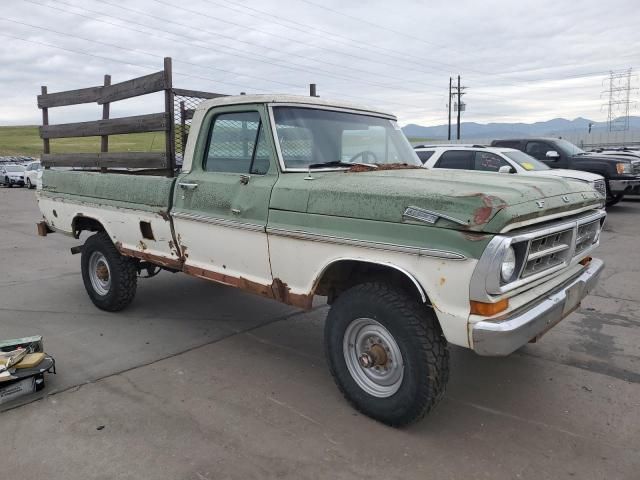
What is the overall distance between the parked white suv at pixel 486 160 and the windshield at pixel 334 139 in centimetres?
555

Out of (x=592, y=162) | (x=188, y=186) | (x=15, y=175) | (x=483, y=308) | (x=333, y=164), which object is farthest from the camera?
(x=15, y=175)

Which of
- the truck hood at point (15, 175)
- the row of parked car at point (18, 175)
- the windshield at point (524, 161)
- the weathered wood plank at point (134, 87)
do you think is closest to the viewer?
the weathered wood plank at point (134, 87)

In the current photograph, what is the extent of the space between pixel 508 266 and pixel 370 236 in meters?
0.76

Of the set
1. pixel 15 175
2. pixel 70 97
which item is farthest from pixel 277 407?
pixel 15 175

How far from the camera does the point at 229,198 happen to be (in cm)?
381

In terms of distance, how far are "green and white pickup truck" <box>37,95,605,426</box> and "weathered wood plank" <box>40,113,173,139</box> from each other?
1.71ft

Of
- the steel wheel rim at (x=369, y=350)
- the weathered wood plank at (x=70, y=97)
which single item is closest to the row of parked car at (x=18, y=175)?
the weathered wood plank at (x=70, y=97)

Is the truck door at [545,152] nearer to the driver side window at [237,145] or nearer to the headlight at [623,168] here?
the headlight at [623,168]

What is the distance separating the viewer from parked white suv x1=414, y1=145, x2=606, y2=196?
31.6 feet

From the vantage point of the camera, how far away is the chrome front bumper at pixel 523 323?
2.61 metres

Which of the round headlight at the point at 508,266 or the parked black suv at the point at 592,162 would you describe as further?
the parked black suv at the point at 592,162

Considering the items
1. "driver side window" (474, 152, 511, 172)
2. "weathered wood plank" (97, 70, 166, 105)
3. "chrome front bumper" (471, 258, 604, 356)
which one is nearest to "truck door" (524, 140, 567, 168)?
"driver side window" (474, 152, 511, 172)

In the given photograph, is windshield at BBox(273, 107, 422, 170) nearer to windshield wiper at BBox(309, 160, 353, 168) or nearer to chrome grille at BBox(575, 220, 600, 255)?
windshield wiper at BBox(309, 160, 353, 168)

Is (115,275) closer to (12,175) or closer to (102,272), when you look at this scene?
(102,272)
